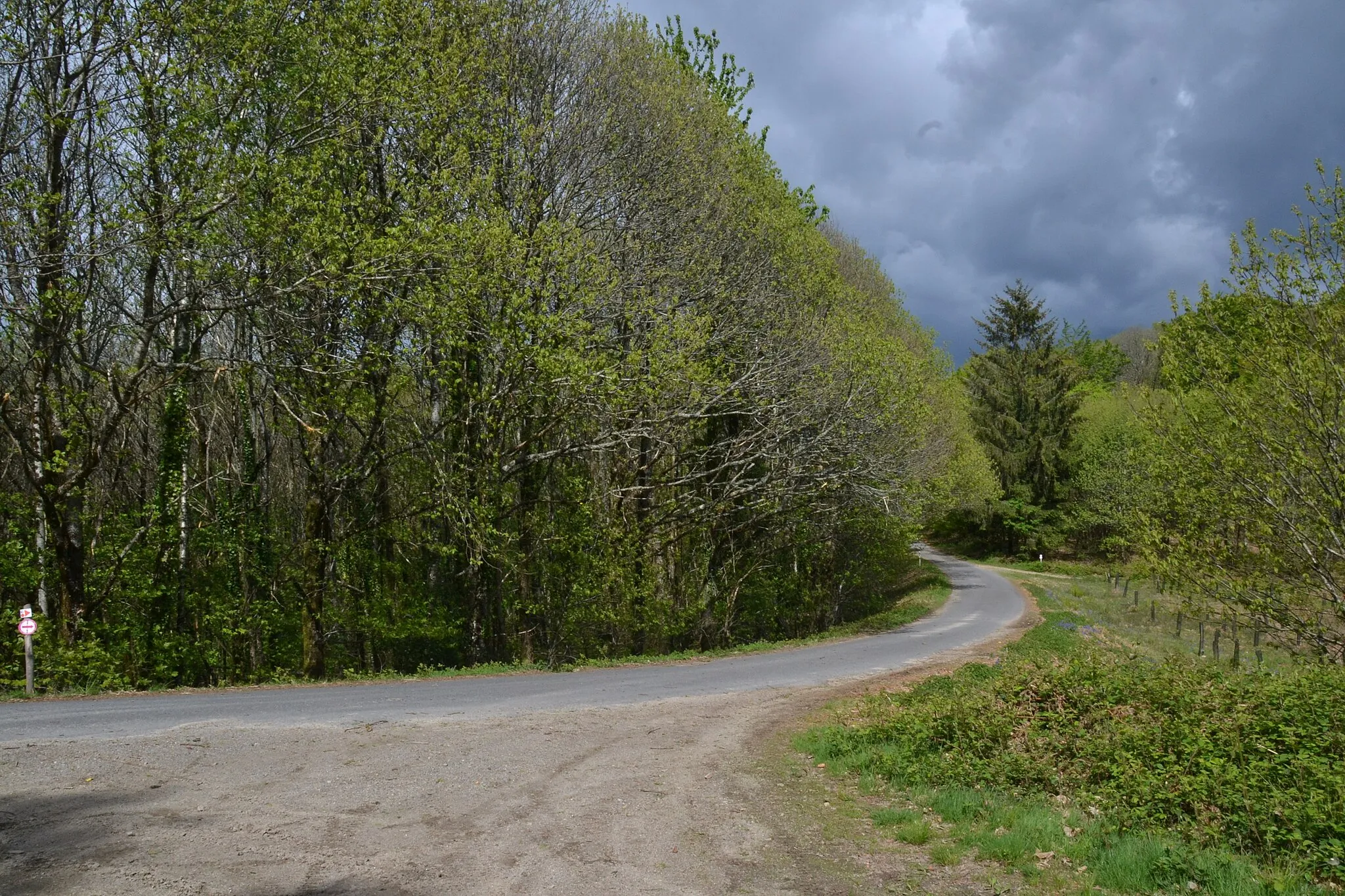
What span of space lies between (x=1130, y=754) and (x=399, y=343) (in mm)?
13760

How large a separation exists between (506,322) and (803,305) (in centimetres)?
943

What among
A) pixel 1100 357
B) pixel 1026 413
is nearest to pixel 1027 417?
pixel 1026 413

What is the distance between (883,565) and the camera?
33.5 metres

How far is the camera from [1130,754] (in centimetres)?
748

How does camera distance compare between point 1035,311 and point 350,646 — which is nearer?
point 350,646

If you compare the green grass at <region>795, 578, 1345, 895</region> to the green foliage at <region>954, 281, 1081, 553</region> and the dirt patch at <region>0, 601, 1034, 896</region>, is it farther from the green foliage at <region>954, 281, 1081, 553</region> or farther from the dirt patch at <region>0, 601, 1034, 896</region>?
the green foliage at <region>954, 281, 1081, 553</region>

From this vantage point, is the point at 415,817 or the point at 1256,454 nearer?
the point at 415,817

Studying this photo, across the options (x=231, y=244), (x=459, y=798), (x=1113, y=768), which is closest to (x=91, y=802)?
(x=459, y=798)

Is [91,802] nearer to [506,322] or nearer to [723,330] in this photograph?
[506,322]

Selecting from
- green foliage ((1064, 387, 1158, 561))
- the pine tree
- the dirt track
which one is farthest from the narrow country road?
the pine tree

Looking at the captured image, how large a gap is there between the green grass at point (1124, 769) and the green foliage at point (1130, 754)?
17mm

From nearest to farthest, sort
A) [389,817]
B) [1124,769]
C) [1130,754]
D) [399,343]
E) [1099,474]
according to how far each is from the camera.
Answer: [389,817] < [1124,769] < [1130,754] < [399,343] < [1099,474]

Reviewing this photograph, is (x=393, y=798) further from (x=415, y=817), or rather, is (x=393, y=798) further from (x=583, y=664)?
(x=583, y=664)

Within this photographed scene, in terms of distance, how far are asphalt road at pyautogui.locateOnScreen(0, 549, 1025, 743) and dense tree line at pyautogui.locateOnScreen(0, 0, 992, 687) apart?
10.2 ft
